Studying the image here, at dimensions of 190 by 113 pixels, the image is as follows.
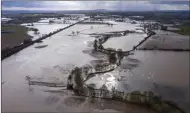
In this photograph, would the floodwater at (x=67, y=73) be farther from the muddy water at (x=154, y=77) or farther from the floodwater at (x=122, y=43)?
the floodwater at (x=122, y=43)

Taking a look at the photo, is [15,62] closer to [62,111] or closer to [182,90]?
[62,111]

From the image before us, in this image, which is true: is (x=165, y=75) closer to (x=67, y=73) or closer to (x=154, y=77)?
(x=154, y=77)

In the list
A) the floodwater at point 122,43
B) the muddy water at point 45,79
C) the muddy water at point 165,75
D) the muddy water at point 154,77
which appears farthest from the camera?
the floodwater at point 122,43

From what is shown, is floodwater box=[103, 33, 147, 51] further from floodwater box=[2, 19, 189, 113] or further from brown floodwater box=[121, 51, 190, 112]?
brown floodwater box=[121, 51, 190, 112]

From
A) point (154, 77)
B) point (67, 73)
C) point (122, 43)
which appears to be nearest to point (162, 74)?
point (154, 77)

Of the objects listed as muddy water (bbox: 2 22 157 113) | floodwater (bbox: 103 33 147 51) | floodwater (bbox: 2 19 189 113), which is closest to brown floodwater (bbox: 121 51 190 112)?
floodwater (bbox: 2 19 189 113)

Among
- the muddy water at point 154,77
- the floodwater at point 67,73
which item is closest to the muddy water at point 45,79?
the floodwater at point 67,73

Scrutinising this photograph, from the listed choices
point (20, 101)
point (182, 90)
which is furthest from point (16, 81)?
point (182, 90)

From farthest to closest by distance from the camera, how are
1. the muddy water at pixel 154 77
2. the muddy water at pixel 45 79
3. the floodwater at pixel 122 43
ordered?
1. the floodwater at pixel 122 43
2. the muddy water at pixel 154 77
3. the muddy water at pixel 45 79
